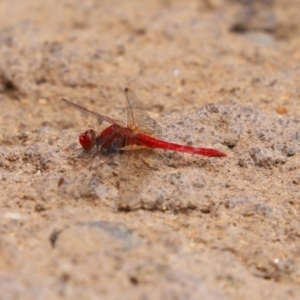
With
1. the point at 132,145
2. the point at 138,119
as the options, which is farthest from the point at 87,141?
the point at 138,119

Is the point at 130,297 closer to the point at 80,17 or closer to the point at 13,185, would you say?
the point at 13,185

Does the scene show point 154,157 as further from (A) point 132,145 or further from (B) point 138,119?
(B) point 138,119

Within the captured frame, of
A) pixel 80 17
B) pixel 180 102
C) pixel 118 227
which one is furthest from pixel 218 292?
pixel 80 17

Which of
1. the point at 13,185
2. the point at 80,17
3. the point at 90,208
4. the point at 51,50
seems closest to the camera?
the point at 90,208

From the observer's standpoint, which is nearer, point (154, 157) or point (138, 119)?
point (154, 157)

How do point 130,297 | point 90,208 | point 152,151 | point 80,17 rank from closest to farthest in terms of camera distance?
point 130,297, point 90,208, point 152,151, point 80,17

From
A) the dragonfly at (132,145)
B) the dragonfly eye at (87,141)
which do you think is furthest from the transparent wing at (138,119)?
the dragonfly eye at (87,141)
